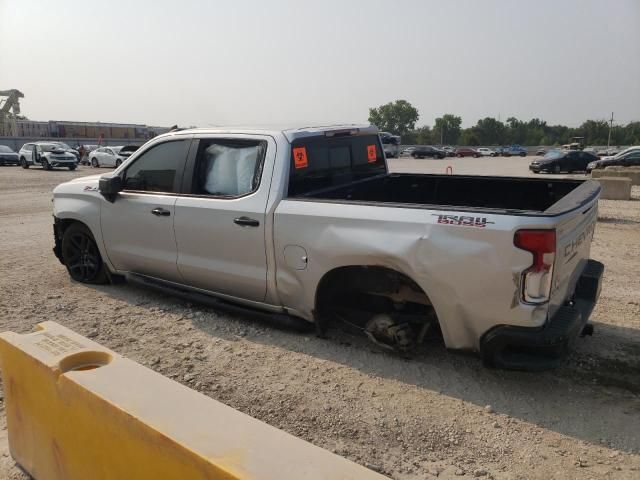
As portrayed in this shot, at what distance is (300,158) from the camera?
437 cm

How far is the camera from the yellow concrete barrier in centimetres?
180

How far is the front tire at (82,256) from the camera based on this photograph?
577cm

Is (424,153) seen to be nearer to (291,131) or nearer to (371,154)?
(371,154)

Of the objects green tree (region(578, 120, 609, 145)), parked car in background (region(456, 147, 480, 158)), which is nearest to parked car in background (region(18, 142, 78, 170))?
parked car in background (region(456, 147, 480, 158))

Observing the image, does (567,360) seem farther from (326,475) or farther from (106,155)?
(106,155)

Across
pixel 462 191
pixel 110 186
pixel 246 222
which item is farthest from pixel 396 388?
pixel 110 186

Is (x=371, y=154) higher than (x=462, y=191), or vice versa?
(x=371, y=154)

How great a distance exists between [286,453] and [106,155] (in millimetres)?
34807

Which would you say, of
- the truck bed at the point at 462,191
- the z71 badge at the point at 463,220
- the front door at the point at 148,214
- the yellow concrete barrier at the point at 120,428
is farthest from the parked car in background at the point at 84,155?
the z71 badge at the point at 463,220

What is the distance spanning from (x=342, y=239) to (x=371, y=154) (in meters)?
1.96

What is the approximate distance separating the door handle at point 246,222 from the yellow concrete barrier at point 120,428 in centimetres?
169

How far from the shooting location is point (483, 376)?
377 cm

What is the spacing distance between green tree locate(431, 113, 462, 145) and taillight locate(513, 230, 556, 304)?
13228 cm

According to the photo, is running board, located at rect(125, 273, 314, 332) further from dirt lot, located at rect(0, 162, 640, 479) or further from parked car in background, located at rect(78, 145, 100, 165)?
parked car in background, located at rect(78, 145, 100, 165)
